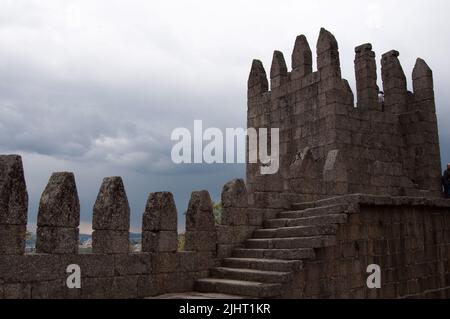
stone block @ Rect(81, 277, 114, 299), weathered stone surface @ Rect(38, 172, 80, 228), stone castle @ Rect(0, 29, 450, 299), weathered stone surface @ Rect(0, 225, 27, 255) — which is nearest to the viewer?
weathered stone surface @ Rect(0, 225, 27, 255)

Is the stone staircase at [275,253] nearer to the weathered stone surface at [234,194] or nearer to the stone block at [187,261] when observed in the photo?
the stone block at [187,261]

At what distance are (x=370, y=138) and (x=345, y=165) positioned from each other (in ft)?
7.22

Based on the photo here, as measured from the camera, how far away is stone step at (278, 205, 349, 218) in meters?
8.20

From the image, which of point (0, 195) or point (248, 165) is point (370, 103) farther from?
point (0, 195)

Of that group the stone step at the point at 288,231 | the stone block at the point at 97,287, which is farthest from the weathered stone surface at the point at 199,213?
the stone block at the point at 97,287

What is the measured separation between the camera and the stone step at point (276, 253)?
7539 millimetres

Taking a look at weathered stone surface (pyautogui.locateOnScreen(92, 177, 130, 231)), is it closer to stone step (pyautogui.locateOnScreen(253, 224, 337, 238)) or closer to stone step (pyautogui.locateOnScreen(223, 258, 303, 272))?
stone step (pyautogui.locateOnScreen(223, 258, 303, 272))

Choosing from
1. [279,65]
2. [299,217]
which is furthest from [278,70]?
[299,217]

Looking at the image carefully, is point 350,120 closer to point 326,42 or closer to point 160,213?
point 326,42

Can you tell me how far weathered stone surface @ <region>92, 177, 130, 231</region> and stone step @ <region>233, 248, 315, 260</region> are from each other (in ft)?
7.66

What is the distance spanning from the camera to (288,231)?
27.5 ft

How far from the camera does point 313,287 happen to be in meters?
7.51

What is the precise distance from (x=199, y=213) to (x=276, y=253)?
4.72 feet

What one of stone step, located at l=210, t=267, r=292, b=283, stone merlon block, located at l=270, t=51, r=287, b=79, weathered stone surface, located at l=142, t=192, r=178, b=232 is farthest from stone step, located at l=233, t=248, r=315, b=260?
stone merlon block, located at l=270, t=51, r=287, b=79
